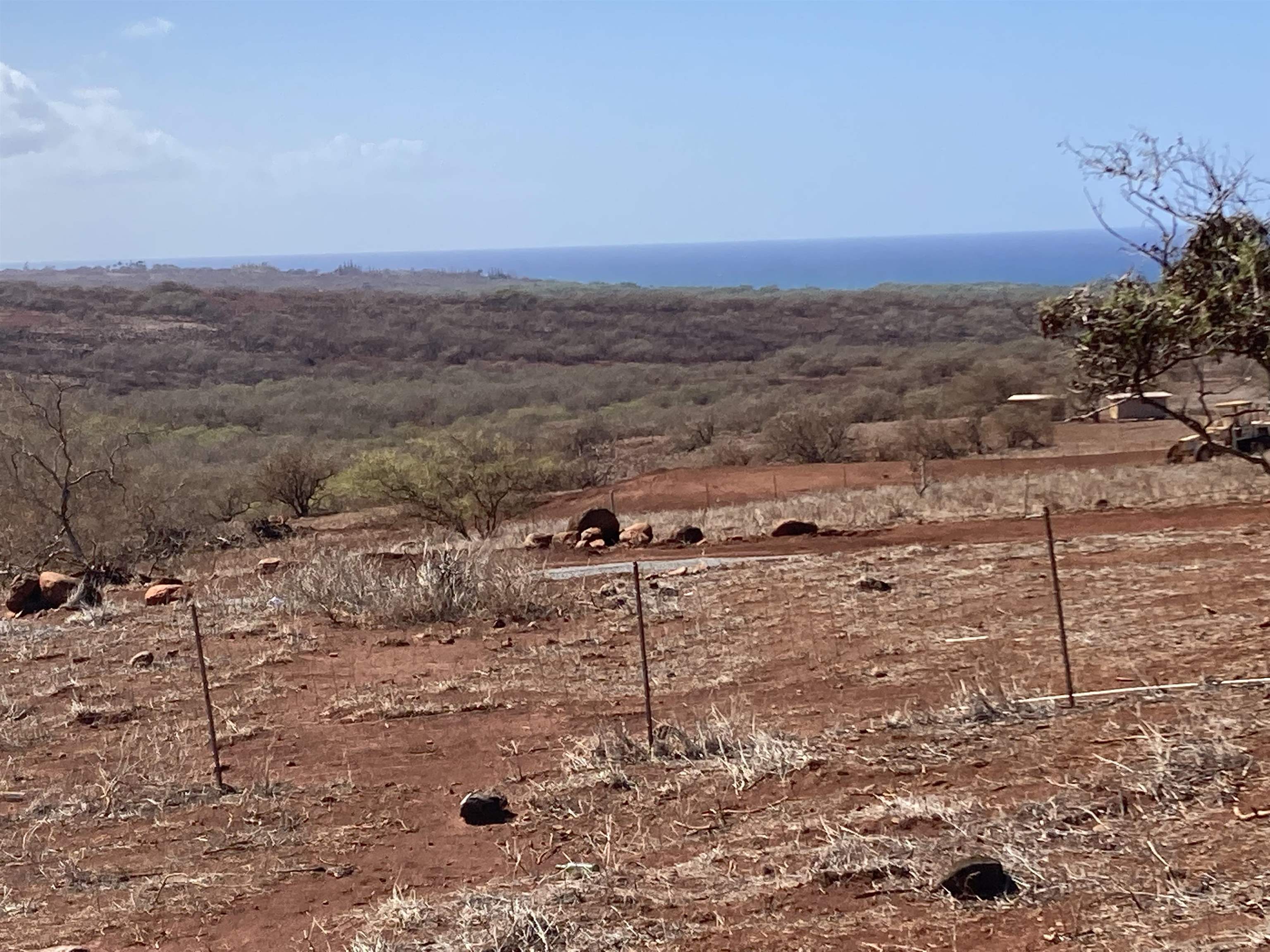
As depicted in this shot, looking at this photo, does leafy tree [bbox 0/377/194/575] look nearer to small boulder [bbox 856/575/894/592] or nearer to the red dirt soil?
the red dirt soil

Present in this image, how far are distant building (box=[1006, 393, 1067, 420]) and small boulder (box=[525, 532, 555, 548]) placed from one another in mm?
17653

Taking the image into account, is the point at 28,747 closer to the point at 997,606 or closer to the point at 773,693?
the point at 773,693

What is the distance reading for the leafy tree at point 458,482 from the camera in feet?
73.1

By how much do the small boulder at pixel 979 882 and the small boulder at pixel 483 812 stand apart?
94.8 inches

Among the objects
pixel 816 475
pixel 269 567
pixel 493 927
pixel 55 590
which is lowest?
pixel 816 475

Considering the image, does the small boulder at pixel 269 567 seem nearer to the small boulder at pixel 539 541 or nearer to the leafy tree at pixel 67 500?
the leafy tree at pixel 67 500

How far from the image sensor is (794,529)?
16.5m

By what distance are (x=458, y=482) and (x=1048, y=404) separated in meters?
16.8

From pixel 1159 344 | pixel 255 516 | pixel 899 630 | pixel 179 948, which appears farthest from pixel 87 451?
pixel 1159 344

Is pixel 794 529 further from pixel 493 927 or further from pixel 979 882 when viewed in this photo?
pixel 493 927

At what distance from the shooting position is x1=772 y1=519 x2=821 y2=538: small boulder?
16500 mm

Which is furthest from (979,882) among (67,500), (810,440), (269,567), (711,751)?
(810,440)

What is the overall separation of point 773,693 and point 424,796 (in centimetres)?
253

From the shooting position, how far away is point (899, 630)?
32.8ft
